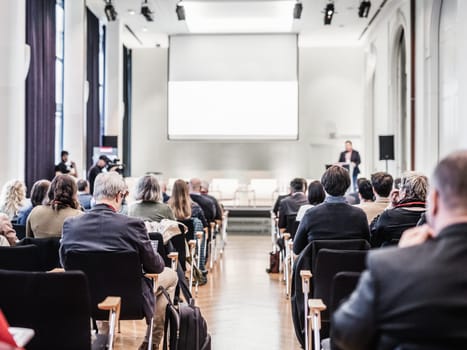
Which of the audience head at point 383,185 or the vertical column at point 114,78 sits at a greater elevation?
the vertical column at point 114,78

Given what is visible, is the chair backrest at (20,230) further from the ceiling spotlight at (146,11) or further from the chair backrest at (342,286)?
the ceiling spotlight at (146,11)

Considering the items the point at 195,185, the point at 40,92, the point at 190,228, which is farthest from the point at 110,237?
the point at 40,92

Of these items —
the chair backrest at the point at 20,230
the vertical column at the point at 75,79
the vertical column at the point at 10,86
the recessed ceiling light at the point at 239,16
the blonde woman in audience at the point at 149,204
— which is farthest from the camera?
the recessed ceiling light at the point at 239,16

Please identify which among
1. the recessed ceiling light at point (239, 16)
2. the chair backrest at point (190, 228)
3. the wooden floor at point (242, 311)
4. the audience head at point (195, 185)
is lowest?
the wooden floor at point (242, 311)

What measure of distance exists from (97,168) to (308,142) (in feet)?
22.3

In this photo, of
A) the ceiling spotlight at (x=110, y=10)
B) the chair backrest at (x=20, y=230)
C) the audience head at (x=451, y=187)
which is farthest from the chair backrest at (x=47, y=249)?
the ceiling spotlight at (x=110, y=10)

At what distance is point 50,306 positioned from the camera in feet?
7.11

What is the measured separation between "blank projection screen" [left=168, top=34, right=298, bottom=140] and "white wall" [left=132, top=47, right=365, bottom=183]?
150cm

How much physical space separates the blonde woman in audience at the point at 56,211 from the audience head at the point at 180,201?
1877 millimetres

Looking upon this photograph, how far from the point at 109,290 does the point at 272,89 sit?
12.0 meters

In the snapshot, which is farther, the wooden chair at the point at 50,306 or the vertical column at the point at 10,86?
the vertical column at the point at 10,86

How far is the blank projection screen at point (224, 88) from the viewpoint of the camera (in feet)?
47.9

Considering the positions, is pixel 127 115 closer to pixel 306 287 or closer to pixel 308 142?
pixel 308 142

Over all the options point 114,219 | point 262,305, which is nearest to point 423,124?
point 262,305
